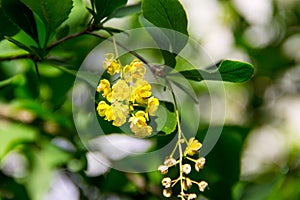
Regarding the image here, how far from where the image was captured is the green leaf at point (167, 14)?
563mm

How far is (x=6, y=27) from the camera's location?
0.66 m

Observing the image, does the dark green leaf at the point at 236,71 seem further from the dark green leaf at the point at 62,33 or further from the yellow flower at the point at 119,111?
the dark green leaf at the point at 62,33

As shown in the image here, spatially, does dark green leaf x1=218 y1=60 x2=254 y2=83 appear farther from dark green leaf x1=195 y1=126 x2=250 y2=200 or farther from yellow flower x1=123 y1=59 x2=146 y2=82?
dark green leaf x1=195 y1=126 x2=250 y2=200

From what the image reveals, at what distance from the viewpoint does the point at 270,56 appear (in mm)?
1357

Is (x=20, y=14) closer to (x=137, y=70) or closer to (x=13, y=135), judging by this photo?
(x=137, y=70)

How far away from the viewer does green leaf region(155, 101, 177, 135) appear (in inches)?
23.8

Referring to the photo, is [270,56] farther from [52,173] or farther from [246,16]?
[52,173]

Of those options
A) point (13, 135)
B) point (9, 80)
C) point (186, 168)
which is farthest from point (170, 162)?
point (13, 135)

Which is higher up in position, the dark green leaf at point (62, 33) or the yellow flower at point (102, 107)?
the dark green leaf at point (62, 33)

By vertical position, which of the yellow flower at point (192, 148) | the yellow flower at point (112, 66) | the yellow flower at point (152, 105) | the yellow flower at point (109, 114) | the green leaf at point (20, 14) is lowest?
the yellow flower at point (192, 148)

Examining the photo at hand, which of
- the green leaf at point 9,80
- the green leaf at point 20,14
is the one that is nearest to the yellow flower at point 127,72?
the green leaf at point 20,14

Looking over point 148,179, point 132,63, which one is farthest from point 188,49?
point 148,179

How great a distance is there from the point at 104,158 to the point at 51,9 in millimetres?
372

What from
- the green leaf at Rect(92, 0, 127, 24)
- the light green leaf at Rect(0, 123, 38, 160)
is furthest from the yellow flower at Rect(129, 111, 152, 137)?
the light green leaf at Rect(0, 123, 38, 160)
